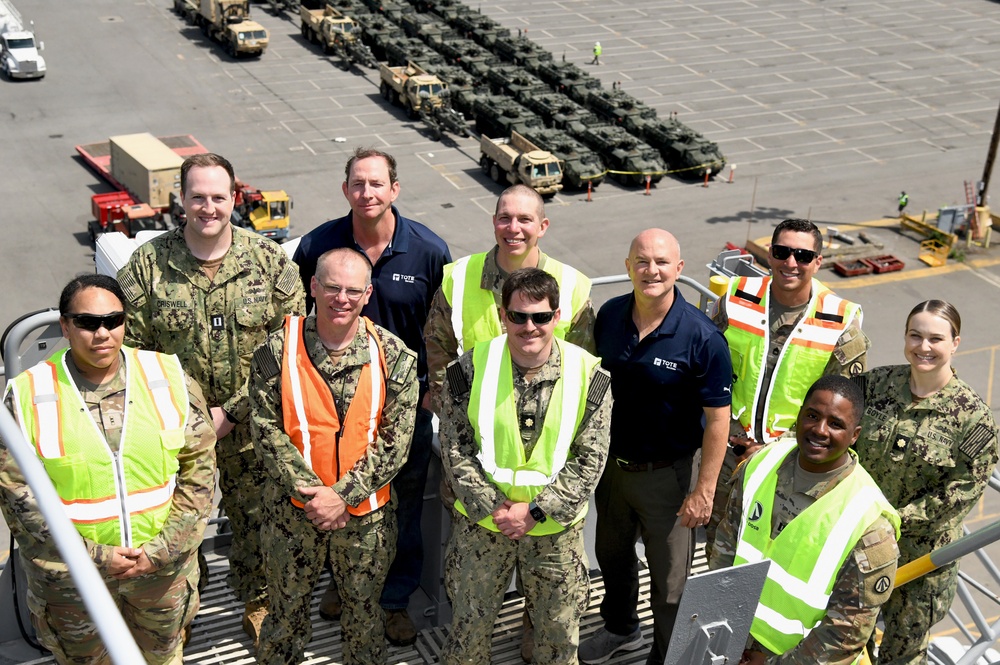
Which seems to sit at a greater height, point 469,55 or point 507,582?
point 507,582

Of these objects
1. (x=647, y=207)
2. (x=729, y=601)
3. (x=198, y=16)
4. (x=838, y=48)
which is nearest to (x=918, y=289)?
(x=647, y=207)

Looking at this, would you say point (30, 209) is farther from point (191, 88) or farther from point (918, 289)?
point (918, 289)

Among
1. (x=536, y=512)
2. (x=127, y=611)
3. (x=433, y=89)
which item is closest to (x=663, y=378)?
(x=536, y=512)

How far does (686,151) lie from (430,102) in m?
8.92

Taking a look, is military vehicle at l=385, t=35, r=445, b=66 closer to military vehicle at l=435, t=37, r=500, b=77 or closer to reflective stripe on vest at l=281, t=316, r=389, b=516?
military vehicle at l=435, t=37, r=500, b=77

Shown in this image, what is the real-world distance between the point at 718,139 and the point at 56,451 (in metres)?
36.5

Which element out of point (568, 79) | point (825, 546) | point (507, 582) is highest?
point (825, 546)

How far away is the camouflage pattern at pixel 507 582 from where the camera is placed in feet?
23.4

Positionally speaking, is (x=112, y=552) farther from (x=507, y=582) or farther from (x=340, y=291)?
(x=507, y=582)

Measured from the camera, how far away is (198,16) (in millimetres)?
48875

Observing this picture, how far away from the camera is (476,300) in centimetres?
782

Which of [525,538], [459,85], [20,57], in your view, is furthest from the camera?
[20,57]

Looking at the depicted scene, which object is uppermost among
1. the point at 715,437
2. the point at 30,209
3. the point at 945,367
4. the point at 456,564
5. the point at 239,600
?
the point at 945,367

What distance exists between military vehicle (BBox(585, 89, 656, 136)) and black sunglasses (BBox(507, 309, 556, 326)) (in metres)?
32.9
